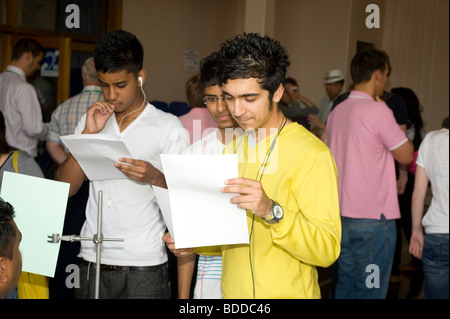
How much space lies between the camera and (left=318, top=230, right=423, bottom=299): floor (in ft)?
15.0

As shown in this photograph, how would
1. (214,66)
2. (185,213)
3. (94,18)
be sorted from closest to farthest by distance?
(185,213)
(214,66)
(94,18)

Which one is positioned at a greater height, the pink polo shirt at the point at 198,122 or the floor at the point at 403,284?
the pink polo shirt at the point at 198,122

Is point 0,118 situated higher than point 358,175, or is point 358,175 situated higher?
point 0,118

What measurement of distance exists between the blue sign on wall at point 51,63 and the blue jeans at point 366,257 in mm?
2943

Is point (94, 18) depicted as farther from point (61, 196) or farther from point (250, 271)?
point (250, 271)

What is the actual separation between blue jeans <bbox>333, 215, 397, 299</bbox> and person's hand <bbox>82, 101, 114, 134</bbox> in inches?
62.2

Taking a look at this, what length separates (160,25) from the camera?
589cm

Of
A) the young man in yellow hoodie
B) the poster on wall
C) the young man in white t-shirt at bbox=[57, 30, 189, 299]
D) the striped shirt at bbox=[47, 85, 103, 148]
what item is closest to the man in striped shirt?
the striped shirt at bbox=[47, 85, 103, 148]

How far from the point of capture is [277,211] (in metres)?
1.54

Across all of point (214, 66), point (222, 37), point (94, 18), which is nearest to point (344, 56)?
point (222, 37)

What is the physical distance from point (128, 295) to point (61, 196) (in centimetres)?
51

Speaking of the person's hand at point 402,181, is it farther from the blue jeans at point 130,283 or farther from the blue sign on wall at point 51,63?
the blue sign on wall at point 51,63

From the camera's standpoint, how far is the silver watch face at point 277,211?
154cm

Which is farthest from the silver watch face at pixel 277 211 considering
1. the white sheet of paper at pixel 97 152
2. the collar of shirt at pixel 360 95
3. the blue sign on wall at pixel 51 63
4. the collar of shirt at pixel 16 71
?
the blue sign on wall at pixel 51 63
